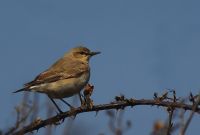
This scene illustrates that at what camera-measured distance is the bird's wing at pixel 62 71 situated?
377 inches

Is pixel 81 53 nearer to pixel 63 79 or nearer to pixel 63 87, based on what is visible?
pixel 63 79

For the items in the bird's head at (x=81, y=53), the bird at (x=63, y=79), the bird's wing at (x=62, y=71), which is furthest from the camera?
the bird's head at (x=81, y=53)

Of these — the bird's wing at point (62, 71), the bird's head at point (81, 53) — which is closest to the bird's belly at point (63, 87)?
the bird's wing at point (62, 71)

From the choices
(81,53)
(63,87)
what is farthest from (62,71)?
(81,53)

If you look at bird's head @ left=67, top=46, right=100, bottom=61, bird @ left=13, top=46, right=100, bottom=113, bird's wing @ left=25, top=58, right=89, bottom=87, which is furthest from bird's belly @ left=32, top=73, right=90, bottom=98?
bird's head @ left=67, top=46, right=100, bottom=61

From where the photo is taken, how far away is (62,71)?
34.4 feet

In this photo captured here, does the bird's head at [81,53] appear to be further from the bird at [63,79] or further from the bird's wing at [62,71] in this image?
the bird's wing at [62,71]

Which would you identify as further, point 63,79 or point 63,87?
point 63,79

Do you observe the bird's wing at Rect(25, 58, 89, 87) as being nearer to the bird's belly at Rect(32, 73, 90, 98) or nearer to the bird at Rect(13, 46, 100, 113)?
the bird at Rect(13, 46, 100, 113)

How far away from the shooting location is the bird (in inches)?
361

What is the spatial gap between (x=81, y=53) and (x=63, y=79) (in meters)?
2.77

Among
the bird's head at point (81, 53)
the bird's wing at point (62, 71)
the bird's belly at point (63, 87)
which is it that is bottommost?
the bird's belly at point (63, 87)

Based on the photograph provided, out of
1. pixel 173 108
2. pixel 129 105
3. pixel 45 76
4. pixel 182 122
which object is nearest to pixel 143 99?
pixel 129 105

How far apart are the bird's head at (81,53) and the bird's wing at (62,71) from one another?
1.02m
